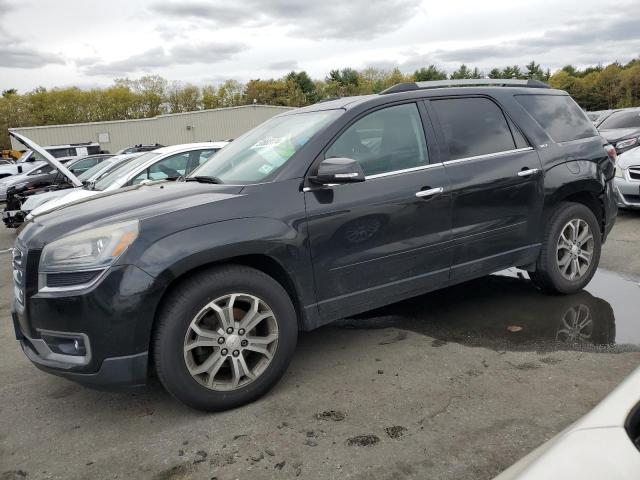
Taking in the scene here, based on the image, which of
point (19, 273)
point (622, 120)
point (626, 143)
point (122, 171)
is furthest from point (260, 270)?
point (622, 120)

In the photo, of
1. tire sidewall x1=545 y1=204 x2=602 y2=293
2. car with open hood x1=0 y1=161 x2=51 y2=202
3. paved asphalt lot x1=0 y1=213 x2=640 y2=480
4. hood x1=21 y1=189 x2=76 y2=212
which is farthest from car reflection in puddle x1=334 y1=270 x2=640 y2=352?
car with open hood x1=0 y1=161 x2=51 y2=202

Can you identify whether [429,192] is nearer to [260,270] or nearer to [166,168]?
[260,270]

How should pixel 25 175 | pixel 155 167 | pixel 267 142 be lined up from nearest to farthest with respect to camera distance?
pixel 267 142, pixel 155 167, pixel 25 175

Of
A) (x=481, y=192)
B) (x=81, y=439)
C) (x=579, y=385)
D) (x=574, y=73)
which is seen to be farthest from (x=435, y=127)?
(x=574, y=73)

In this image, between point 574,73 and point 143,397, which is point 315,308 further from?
point 574,73

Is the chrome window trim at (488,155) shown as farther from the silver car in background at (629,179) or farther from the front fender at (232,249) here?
the silver car in background at (629,179)

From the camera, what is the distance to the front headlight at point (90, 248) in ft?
9.45

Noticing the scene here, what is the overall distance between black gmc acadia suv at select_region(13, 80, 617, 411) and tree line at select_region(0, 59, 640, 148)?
61.2 metres

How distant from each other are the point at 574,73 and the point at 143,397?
109m

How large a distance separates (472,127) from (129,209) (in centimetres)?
262

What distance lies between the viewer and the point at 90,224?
9.98 feet

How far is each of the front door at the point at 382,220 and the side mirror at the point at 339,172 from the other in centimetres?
11

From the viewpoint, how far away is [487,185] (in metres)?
4.07

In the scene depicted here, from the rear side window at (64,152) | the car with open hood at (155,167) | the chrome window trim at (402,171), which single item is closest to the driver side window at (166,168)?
the car with open hood at (155,167)
